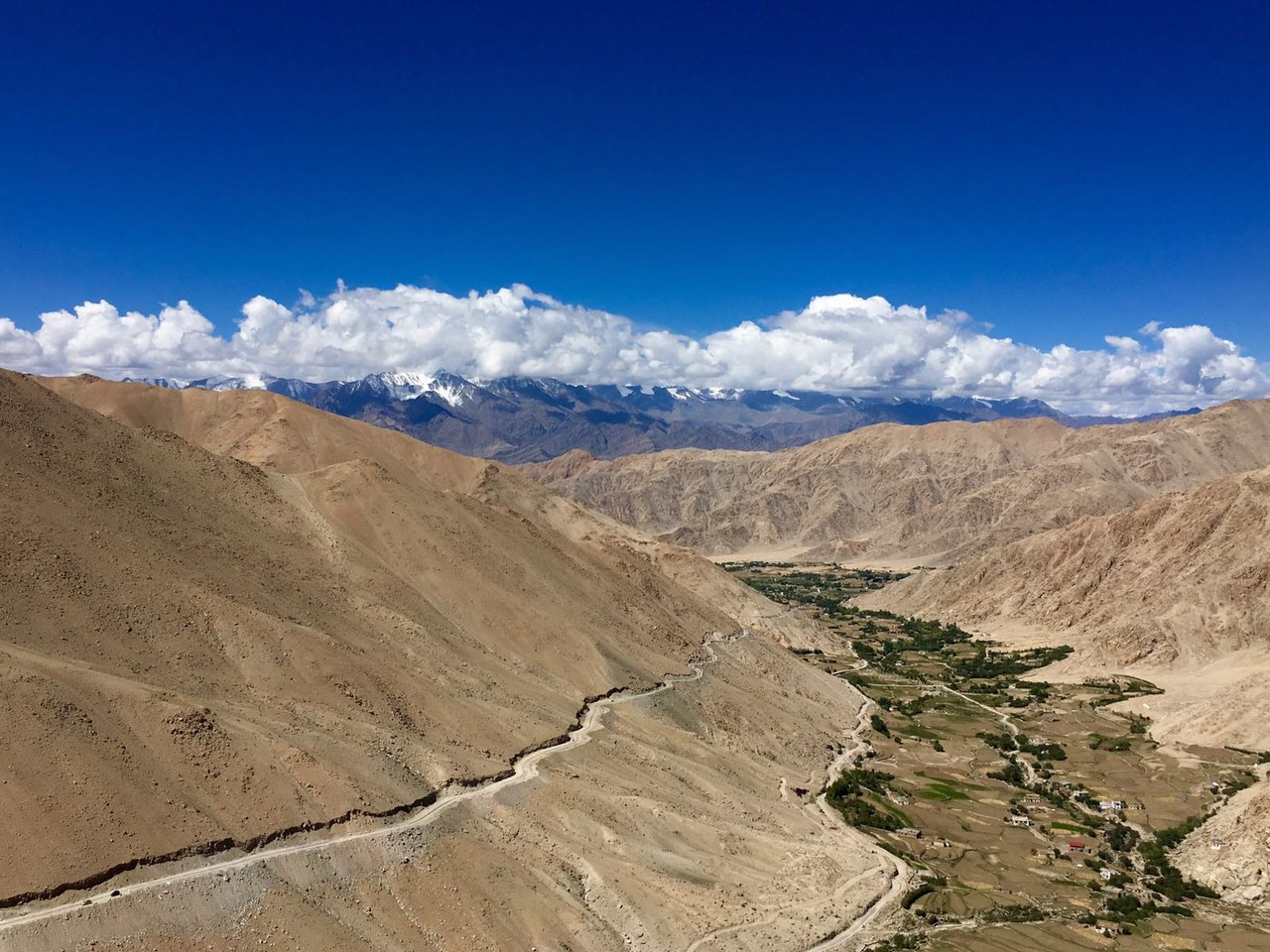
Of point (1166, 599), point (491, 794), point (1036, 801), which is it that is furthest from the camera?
point (1166, 599)

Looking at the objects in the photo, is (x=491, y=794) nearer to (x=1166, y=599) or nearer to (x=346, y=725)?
(x=346, y=725)

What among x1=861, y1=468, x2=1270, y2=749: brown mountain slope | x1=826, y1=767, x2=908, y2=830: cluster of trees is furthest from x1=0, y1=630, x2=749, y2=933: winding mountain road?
x1=861, y1=468, x2=1270, y2=749: brown mountain slope

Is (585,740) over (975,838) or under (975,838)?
over

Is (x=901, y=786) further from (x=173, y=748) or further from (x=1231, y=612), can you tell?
(x=1231, y=612)

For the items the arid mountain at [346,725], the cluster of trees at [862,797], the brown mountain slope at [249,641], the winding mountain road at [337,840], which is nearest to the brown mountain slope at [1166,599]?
the cluster of trees at [862,797]

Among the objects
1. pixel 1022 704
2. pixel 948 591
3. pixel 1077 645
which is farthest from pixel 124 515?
pixel 948 591

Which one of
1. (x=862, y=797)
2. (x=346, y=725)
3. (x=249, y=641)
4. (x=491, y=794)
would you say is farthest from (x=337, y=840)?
(x=862, y=797)

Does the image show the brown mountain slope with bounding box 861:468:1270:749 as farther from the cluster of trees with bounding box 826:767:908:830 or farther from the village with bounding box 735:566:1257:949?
the cluster of trees with bounding box 826:767:908:830
